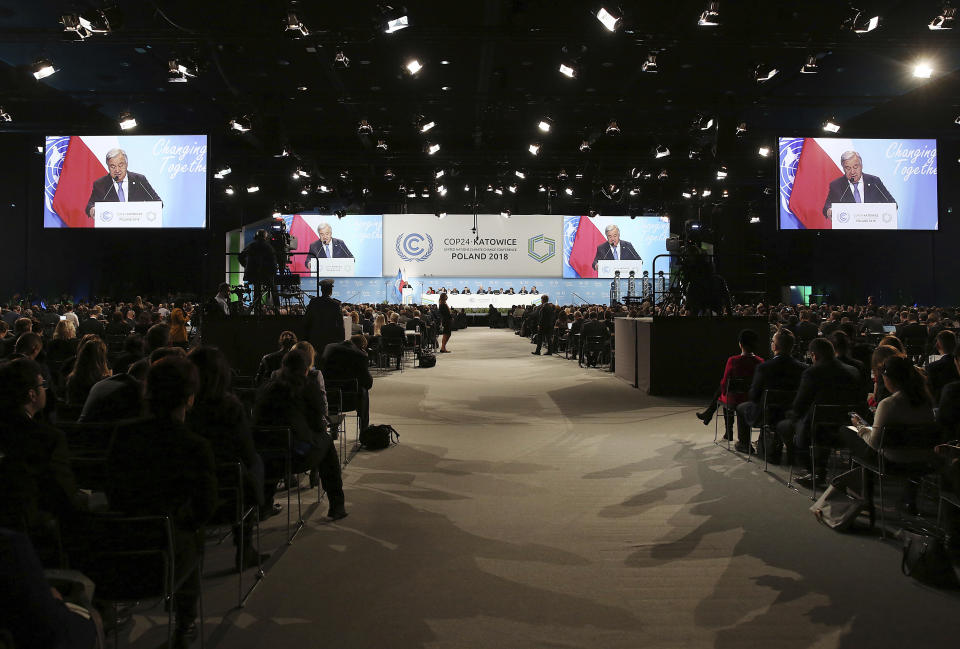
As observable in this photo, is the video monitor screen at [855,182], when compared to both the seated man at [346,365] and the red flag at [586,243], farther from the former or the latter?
the red flag at [586,243]

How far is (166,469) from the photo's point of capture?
2572mm

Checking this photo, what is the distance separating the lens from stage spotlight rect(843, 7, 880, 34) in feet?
31.9

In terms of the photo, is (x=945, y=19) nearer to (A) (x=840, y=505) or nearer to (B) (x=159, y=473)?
(A) (x=840, y=505)

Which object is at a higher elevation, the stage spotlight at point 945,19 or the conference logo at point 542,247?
the stage spotlight at point 945,19

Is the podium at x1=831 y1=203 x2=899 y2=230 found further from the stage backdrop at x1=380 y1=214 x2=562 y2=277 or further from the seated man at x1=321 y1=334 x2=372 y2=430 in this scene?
the stage backdrop at x1=380 y1=214 x2=562 y2=277

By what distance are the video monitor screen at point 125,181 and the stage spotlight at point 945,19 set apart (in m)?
12.3

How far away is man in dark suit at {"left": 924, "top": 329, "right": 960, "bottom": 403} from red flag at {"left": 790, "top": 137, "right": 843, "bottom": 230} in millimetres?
8467

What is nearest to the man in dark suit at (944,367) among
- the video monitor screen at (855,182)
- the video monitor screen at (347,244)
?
the video monitor screen at (855,182)

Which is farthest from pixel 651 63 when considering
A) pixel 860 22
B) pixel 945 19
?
pixel 945 19

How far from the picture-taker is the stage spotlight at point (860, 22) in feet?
31.9

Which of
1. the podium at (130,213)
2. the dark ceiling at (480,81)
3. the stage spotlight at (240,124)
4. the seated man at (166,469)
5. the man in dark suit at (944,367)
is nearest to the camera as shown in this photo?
the seated man at (166,469)

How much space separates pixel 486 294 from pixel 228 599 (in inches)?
1022

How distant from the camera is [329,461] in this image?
4426 millimetres

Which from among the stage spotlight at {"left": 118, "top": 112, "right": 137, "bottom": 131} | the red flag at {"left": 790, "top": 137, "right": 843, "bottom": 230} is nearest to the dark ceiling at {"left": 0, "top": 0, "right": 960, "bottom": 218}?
the stage spotlight at {"left": 118, "top": 112, "right": 137, "bottom": 131}
